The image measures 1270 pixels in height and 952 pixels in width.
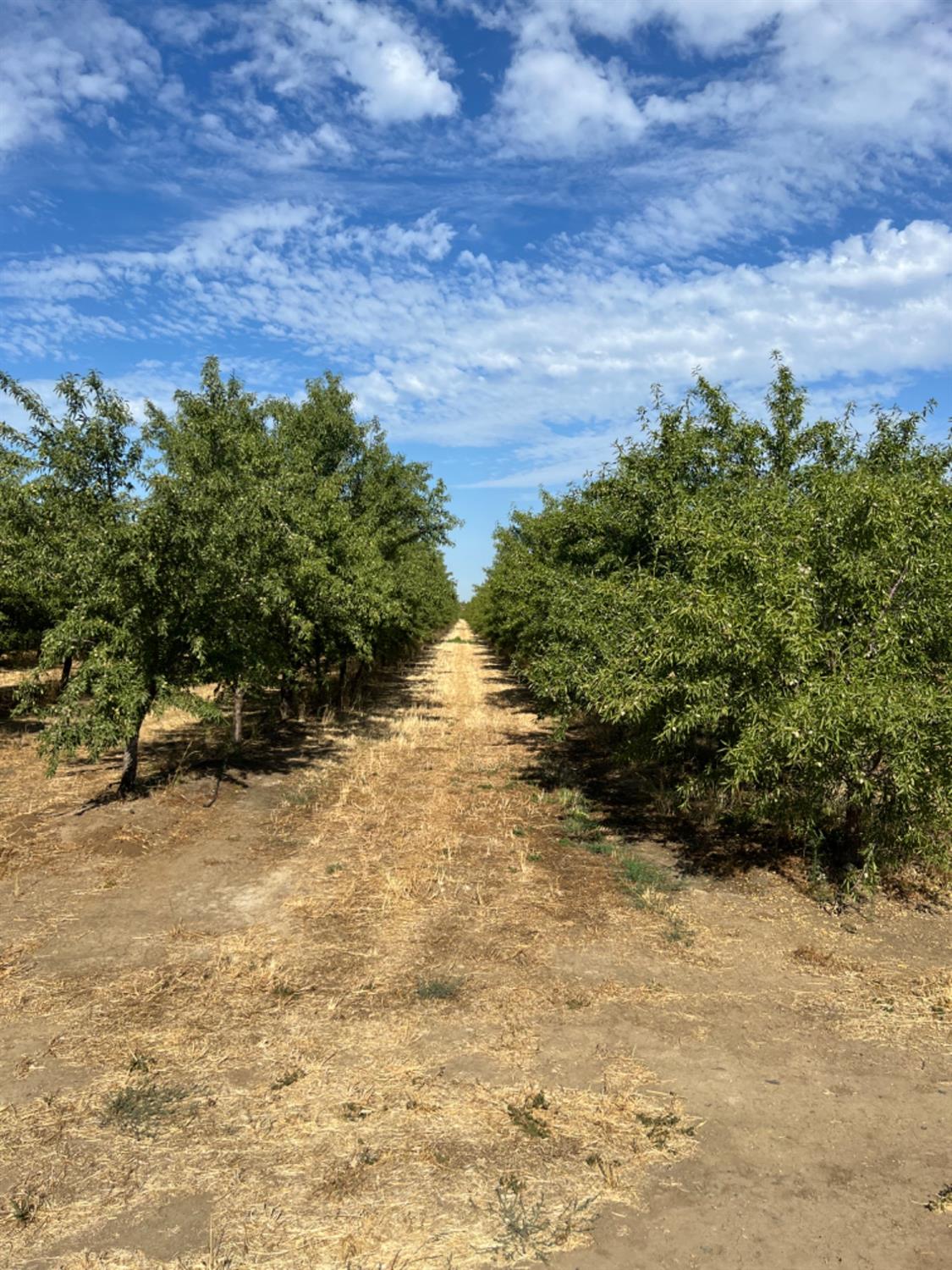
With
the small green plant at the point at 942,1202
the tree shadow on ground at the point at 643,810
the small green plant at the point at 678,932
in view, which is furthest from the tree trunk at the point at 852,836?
the small green plant at the point at 942,1202

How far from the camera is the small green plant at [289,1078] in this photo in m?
6.50

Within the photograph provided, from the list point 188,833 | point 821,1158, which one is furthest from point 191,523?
point 821,1158

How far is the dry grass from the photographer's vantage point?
4.98m

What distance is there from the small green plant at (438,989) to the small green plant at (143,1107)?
2.60m

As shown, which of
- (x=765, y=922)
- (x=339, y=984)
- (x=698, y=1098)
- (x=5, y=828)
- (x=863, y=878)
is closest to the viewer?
(x=698, y=1098)

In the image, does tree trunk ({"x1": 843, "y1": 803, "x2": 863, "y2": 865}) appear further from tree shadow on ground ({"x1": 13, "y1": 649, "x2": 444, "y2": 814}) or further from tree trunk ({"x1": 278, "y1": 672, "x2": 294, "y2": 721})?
tree trunk ({"x1": 278, "y1": 672, "x2": 294, "y2": 721})

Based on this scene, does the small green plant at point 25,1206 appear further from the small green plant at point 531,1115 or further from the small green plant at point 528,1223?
the small green plant at point 531,1115

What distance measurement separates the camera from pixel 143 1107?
6172 mm

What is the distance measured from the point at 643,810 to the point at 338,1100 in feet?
36.4

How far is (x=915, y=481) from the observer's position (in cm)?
1092

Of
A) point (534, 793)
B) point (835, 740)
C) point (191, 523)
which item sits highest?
point (191, 523)

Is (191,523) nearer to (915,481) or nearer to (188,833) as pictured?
(188,833)

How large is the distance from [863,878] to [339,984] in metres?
7.46

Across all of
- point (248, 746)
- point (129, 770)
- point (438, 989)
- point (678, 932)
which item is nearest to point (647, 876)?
point (678, 932)
